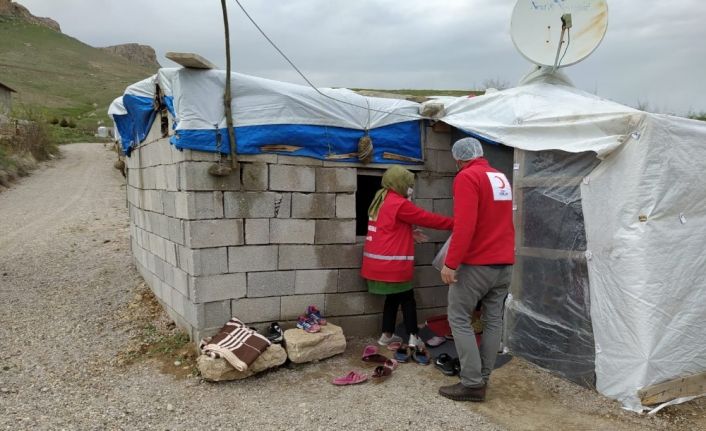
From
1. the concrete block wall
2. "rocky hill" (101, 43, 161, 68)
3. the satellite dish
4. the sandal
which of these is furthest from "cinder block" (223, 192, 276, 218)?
"rocky hill" (101, 43, 161, 68)

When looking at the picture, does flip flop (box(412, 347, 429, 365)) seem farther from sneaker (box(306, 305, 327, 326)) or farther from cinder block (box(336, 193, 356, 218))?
cinder block (box(336, 193, 356, 218))

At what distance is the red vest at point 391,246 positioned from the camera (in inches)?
174

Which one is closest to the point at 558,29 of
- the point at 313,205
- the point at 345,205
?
the point at 345,205

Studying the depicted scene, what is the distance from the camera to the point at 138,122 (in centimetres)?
560

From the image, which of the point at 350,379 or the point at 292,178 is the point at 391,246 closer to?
the point at 292,178

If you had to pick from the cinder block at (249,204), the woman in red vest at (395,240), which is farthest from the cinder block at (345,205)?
the cinder block at (249,204)

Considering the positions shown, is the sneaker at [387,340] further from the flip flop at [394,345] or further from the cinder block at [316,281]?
the cinder block at [316,281]

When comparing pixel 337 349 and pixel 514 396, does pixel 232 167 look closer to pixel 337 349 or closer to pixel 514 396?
pixel 337 349

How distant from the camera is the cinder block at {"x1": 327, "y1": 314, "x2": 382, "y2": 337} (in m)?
4.79

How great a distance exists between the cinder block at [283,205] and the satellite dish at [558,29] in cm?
264

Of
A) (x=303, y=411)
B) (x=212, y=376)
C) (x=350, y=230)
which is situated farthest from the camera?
(x=350, y=230)

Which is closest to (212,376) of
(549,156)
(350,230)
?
(350,230)

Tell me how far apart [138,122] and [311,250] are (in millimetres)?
2719

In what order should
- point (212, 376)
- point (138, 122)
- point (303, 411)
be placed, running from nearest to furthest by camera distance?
point (303, 411)
point (212, 376)
point (138, 122)
